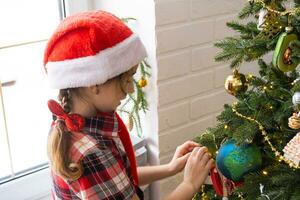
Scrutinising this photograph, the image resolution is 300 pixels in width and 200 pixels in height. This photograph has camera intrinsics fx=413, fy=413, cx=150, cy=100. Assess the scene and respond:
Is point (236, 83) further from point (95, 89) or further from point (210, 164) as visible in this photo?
point (95, 89)

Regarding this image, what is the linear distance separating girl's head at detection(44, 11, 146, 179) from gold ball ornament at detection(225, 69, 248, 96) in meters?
0.21

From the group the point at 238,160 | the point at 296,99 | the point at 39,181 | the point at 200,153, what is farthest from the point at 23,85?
the point at 296,99

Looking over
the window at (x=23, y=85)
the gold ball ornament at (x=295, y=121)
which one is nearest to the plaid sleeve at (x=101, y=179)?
the gold ball ornament at (x=295, y=121)

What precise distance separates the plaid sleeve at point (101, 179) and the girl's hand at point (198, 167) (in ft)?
0.56

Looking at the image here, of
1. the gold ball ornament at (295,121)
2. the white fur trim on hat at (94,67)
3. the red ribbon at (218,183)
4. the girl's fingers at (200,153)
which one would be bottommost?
the red ribbon at (218,183)

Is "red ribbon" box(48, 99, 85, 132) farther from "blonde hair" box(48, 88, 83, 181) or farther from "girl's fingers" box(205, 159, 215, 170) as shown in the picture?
"girl's fingers" box(205, 159, 215, 170)

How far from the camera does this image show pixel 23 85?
4.19ft

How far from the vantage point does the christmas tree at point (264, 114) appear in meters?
0.76

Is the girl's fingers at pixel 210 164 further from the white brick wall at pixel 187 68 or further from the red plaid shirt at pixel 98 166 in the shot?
the white brick wall at pixel 187 68

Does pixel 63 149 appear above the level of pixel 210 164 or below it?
above

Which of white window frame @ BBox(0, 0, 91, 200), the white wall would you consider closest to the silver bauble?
the white wall

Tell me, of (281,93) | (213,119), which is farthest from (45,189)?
(281,93)

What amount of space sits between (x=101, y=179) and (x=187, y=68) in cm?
60

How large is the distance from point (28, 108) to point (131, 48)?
61cm
